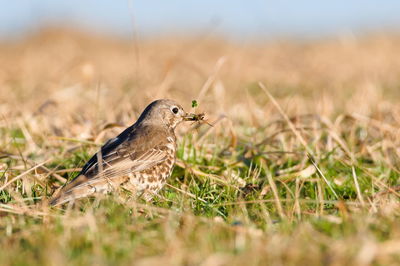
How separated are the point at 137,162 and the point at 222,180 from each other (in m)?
0.73

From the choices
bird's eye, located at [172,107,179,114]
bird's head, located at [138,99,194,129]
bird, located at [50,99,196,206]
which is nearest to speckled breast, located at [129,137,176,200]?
bird, located at [50,99,196,206]

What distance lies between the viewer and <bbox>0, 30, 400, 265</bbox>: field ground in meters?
3.19

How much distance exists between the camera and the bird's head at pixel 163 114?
18.9 feet

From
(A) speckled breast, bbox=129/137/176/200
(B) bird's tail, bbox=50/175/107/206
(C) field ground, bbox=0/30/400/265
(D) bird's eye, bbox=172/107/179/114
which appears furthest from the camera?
(D) bird's eye, bbox=172/107/179/114

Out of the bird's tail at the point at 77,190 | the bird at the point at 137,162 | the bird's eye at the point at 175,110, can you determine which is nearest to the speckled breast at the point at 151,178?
the bird at the point at 137,162

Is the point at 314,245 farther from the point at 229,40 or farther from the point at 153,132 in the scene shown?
the point at 229,40

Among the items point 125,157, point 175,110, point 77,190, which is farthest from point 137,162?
point 175,110

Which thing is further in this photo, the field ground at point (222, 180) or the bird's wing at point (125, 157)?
the bird's wing at point (125, 157)

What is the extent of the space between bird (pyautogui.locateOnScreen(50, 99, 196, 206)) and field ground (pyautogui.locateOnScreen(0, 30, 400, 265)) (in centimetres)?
17

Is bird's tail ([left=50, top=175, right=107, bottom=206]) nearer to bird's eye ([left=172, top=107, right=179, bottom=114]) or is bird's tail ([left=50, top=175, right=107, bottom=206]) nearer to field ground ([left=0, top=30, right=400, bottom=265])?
field ground ([left=0, top=30, right=400, bottom=265])

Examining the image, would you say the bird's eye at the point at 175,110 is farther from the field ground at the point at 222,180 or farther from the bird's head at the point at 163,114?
the field ground at the point at 222,180

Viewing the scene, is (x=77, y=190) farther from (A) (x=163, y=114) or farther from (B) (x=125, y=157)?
(A) (x=163, y=114)

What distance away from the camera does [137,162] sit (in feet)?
17.2

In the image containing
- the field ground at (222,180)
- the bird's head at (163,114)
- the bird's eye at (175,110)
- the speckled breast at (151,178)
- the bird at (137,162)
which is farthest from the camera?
the bird's eye at (175,110)
